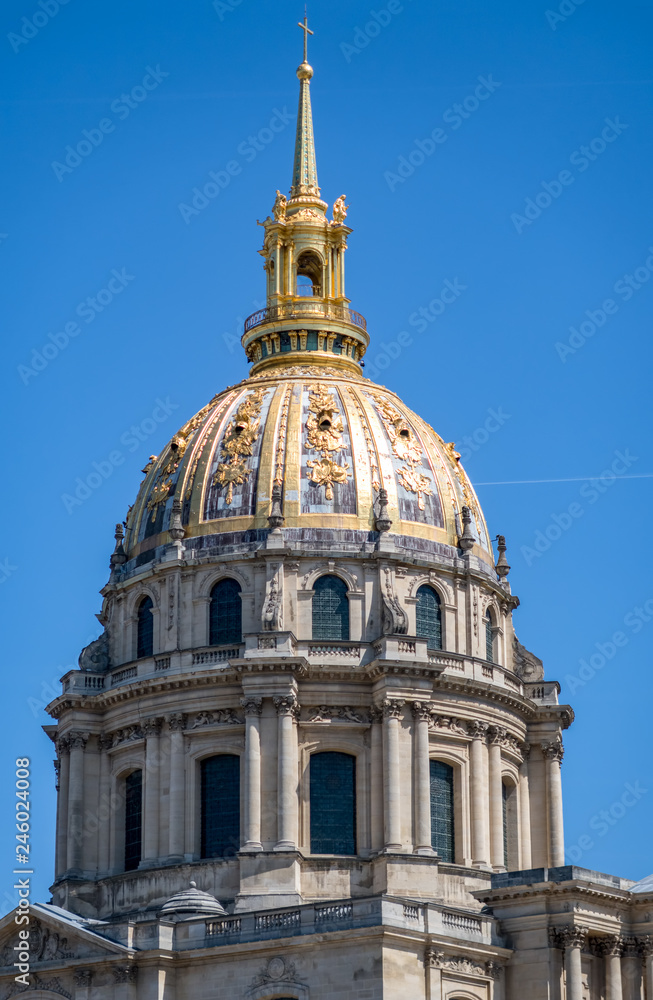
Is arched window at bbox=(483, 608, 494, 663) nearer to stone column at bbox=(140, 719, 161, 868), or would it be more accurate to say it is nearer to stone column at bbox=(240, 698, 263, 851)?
stone column at bbox=(240, 698, 263, 851)

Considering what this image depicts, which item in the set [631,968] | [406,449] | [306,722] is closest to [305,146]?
[406,449]

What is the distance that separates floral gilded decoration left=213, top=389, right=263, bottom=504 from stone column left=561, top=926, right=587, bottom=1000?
2374 centimetres

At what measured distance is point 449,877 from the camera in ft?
284

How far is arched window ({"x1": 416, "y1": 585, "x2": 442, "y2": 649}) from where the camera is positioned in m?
91.4

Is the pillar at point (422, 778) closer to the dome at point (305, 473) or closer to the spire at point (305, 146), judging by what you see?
the dome at point (305, 473)

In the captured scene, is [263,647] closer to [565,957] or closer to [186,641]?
[186,641]

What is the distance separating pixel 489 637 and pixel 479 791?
767cm

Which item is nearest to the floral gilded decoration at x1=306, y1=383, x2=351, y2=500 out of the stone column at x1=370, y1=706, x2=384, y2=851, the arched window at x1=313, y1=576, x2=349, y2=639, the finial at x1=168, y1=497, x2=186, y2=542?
the arched window at x1=313, y1=576, x2=349, y2=639

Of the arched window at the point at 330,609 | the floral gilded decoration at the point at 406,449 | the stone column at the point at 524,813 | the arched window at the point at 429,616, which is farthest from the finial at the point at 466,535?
the stone column at the point at 524,813

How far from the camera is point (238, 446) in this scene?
93750mm

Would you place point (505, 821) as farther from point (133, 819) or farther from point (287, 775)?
point (133, 819)

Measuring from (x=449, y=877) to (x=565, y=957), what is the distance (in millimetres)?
8695

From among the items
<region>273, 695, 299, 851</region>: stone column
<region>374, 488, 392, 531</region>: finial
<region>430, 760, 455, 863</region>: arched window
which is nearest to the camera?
<region>273, 695, 299, 851</region>: stone column

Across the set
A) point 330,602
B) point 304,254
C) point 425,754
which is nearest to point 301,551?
point 330,602
